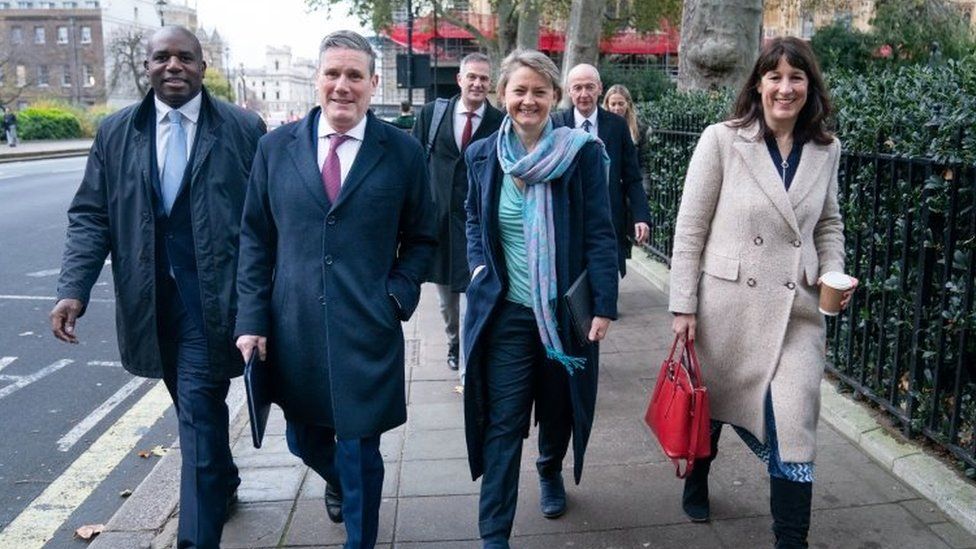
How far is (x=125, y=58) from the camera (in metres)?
78.9

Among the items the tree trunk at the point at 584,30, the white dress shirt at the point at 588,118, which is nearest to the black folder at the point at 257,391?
the white dress shirt at the point at 588,118

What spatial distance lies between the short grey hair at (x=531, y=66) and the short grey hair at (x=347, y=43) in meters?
0.51

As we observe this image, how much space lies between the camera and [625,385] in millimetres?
5461

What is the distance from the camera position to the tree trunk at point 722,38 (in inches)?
363

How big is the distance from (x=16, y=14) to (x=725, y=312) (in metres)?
95.5

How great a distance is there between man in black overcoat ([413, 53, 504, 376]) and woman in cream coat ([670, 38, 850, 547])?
250 cm

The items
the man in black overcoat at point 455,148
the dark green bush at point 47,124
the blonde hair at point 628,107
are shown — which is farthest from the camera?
the dark green bush at point 47,124

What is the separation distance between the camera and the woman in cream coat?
3039mm

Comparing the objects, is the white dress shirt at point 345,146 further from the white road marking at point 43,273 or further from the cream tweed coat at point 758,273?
the white road marking at point 43,273

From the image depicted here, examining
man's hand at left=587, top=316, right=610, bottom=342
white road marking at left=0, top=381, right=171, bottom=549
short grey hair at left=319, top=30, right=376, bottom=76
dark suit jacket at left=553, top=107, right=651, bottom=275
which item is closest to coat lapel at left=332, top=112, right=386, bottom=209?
short grey hair at left=319, top=30, right=376, bottom=76

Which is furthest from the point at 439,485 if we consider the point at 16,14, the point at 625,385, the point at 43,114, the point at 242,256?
the point at 16,14

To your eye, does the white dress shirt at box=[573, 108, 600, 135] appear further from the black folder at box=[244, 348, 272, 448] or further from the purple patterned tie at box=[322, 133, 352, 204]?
the black folder at box=[244, 348, 272, 448]

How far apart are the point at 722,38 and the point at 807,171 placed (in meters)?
6.63

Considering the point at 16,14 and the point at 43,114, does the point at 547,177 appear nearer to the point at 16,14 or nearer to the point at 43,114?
the point at 43,114
